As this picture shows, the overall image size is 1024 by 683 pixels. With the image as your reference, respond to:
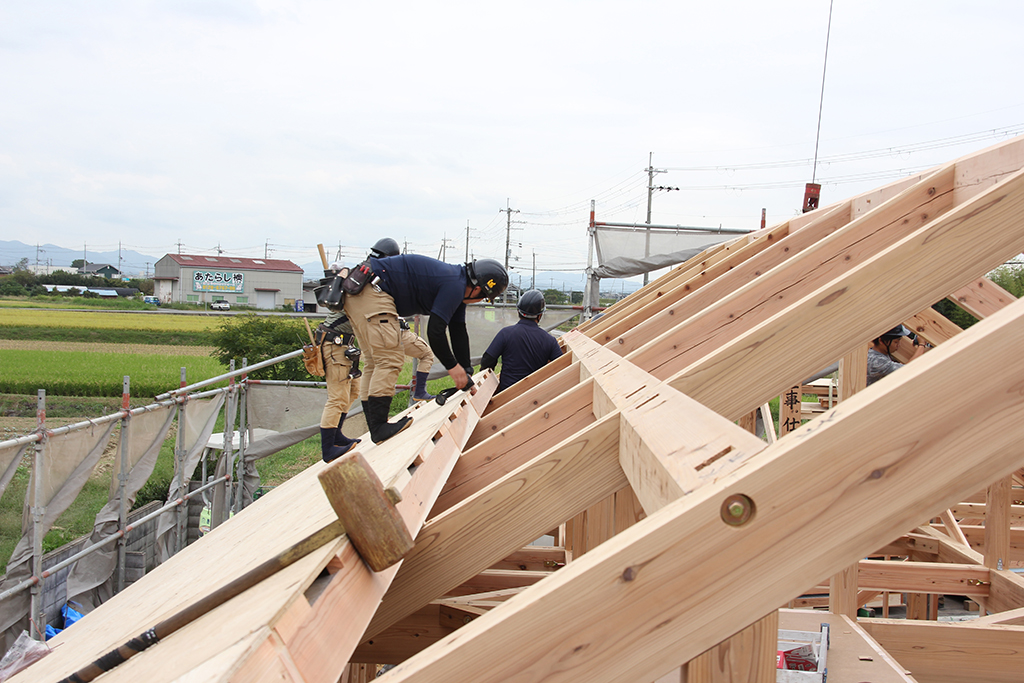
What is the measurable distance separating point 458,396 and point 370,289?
0.99 meters

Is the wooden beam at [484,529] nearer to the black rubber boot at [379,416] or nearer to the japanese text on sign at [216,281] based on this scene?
the black rubber boot at [379,416]

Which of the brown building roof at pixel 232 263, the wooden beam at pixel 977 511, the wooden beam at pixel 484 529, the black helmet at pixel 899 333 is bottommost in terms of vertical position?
the wooden beam at pixel 977 511

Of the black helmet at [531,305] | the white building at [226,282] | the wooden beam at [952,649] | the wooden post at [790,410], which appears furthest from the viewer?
the white building at [226,282]

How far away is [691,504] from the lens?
999mm

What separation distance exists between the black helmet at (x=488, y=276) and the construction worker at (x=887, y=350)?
315 centimetres

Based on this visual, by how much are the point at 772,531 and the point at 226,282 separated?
321 ft

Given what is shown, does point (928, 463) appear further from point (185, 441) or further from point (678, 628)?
point (185, 441)

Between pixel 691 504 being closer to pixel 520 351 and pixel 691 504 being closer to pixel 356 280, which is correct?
pixel 356 280

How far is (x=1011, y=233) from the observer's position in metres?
1.59

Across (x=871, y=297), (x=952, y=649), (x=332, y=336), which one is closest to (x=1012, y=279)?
(x=952, y=649)

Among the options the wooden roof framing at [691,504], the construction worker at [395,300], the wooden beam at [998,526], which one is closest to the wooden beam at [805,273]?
the wooden roof framing at [691,504]

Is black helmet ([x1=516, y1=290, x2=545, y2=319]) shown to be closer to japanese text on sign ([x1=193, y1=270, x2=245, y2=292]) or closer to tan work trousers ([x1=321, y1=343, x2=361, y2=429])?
tan work trousers ([x1=321, y1=343, x2=361, y2=429])

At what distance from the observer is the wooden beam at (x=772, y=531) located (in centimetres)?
95

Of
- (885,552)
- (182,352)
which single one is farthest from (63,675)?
(182,352)
